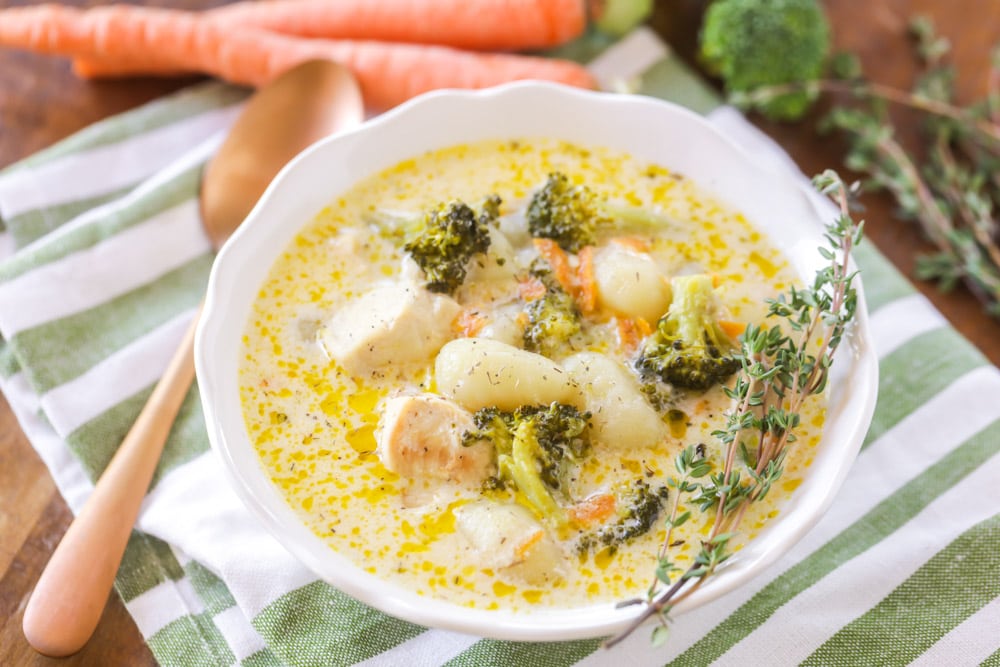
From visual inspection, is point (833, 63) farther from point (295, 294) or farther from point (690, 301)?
point (295, 294)

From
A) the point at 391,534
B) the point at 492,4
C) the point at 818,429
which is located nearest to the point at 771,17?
the point at 492,4

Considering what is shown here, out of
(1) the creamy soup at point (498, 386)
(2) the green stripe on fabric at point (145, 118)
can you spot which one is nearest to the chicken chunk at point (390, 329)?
(1) the creamy soup at point (498, 386)

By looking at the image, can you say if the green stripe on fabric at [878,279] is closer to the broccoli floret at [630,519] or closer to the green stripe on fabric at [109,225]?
the broccoli floret at [630,519]

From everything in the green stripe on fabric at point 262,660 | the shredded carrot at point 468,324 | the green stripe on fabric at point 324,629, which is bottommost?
the green stripe on fabric at point 262,660

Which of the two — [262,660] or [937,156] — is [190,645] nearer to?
[262,660]

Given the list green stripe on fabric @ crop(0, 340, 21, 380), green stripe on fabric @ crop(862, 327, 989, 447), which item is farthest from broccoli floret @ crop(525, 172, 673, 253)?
green stripe on fabric @ crop(0, 340, 21, 380)

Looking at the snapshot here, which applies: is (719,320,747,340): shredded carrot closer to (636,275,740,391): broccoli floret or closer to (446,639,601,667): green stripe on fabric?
(636,275,740,391): broccoli floret

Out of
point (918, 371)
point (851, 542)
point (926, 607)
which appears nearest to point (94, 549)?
point (851, 542)

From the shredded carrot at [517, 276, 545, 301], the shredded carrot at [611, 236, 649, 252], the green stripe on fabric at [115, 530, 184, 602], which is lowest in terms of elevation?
the green stripe on fabric at [115, 530, 184, 602]
